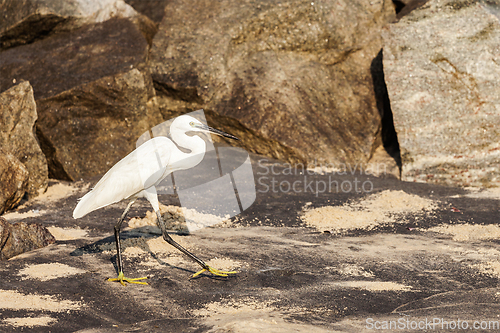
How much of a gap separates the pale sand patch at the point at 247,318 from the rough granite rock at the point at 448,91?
379 centimetres

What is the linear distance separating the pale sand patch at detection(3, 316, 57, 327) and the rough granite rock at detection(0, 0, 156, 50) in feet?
17.8

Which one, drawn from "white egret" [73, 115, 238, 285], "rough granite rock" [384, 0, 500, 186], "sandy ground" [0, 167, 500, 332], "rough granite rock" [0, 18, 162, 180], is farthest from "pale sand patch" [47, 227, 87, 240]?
"rough granite rock" [384, 0, 500, 186]

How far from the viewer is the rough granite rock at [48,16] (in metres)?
7.00

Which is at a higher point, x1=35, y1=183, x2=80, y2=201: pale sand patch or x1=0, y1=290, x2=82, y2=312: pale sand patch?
x1=0, y1=290, x2=82, y2=312: pale sand patch

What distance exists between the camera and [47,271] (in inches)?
140

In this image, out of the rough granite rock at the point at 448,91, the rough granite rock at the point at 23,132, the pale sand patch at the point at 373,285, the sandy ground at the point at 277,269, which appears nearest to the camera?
the sandy ground at the point at 277,269

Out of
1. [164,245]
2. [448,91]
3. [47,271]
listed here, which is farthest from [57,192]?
[448,91]

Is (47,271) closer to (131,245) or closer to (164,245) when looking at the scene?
(131,245)

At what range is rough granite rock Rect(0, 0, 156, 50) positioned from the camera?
23.0 ft

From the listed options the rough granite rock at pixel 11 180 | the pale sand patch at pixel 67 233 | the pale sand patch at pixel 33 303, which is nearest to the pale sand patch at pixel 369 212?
the pale sand patch at pixel 67 233

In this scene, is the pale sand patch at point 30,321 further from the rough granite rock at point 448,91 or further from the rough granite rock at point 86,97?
the rough granite rock at point 448,91

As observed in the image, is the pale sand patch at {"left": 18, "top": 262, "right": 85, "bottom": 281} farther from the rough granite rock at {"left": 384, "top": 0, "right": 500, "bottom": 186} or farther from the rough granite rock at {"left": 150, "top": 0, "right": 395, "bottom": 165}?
the rough granite rock at {"left": 384, "top": 0, "right": 500, "bottom": 186}

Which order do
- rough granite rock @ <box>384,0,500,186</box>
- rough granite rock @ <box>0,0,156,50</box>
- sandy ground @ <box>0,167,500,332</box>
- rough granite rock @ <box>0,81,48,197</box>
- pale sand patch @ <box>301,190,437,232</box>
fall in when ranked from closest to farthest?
sandy ground @ <box>0,167,500,332</box> < pale sand patch @ <box>301,190,437,232</box> < rough granite rock @ <box>0,81,48,197</box> < rough granite rock @ <box>384,0,500,186</box> < rough granite rock @ <box>0,0,156,50</box>

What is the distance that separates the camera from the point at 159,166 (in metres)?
3.72
